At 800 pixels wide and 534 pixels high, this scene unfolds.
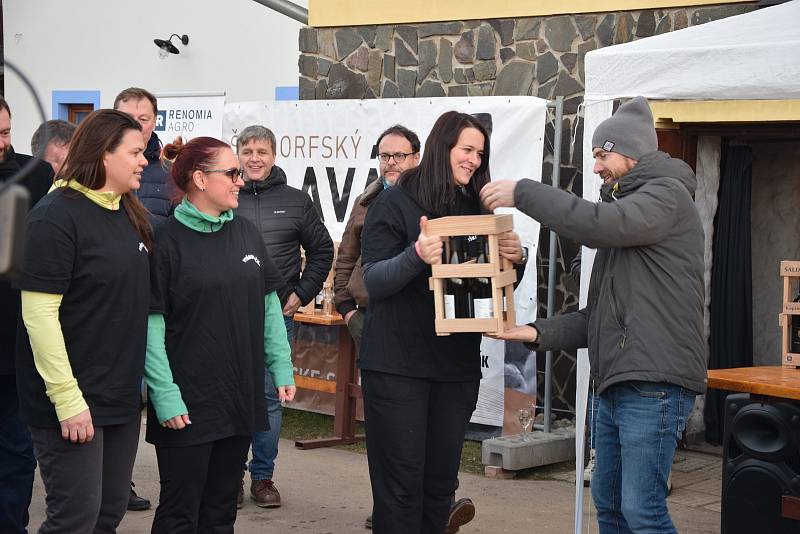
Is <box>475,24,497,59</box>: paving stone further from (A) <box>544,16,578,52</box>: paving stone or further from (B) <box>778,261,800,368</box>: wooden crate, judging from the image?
(B) <box>778,261,800,368</box>: wooden crate

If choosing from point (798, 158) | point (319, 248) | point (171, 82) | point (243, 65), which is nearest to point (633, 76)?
point (319, 248)

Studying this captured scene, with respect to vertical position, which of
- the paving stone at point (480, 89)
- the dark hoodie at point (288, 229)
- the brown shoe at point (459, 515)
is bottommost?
the brown shoe at point (459, 515)

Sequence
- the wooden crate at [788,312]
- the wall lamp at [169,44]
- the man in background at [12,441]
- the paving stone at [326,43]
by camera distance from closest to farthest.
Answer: the man in background at [12,441], the wooden crate at [788,312], the paving stone at [326,43], the wall lamp at [169,44]

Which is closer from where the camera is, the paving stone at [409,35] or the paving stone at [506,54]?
the paving stone at [506,54]

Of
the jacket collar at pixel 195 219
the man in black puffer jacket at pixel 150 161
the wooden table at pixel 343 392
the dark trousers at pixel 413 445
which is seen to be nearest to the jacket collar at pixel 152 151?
the man in black puffer jacket at pixel 150 161

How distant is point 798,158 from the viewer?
26.9 feet

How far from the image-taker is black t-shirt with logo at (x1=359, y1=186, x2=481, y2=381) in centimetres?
432

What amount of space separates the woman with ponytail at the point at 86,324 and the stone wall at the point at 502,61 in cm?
414

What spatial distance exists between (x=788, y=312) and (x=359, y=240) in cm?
223

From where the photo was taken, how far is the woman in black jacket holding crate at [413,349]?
4320 millimetres

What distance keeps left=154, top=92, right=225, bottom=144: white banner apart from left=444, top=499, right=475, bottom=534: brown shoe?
5858 millimetres

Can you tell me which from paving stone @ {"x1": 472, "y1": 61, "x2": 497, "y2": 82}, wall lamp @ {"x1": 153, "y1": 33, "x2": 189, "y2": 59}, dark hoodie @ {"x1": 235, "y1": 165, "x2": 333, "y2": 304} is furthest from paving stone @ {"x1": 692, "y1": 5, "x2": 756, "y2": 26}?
wall lamp @ {"x1": 153, "y1": 33, "x2": 189, "y2": 59}

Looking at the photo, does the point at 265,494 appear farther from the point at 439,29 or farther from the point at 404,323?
the point at 439,29

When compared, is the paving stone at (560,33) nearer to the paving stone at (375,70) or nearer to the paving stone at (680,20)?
the paving stone at (680,20)
